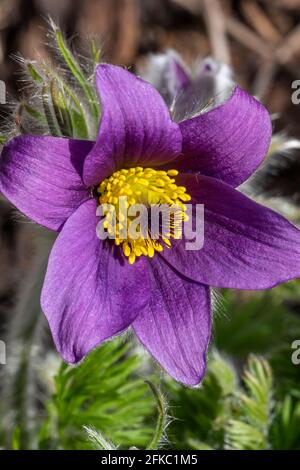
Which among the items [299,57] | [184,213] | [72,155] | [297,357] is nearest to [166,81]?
[184,213]

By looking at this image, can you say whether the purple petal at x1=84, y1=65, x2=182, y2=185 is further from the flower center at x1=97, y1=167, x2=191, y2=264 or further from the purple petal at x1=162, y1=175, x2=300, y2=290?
the purple petal at x1=162, y1=175, x2=300, y2=290

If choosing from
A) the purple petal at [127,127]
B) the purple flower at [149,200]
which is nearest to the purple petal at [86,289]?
the purple flower at [149,200]

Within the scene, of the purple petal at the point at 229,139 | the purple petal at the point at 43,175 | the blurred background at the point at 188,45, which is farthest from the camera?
the blurred background at the point at 188,45

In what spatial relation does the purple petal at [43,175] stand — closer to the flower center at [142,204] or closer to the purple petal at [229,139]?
the flower center at [142,204]

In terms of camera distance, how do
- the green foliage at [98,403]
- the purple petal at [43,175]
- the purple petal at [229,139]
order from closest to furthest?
1. the purple petal at [43,175]
2. the purple petal at [229,139]
3. the green foliage at [98,403]

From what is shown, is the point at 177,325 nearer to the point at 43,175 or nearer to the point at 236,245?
the point at 236,245

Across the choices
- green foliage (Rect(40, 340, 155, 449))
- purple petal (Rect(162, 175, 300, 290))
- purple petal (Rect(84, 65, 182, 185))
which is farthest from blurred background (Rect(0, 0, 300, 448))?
purple petal (Rect(84, 65, 182, 185))

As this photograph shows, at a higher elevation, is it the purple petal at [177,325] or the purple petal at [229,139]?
the purple petal at [229,139]

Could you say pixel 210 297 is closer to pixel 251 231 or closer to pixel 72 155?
pixel 251 231
